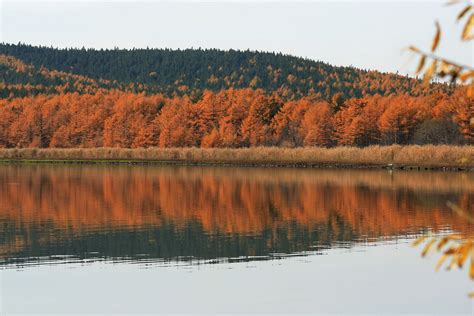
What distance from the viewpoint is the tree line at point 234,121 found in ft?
339

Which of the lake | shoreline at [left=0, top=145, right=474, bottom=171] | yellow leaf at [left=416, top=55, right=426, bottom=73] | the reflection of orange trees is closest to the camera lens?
yellow leaf at [left=416, top=55, right=426, bottom=73]

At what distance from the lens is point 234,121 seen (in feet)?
384

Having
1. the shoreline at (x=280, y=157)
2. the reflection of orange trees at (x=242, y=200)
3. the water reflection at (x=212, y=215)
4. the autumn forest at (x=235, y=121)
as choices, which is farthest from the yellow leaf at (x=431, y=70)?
the autumn forest at (x=235, y=121)

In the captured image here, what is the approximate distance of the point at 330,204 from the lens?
4238cm

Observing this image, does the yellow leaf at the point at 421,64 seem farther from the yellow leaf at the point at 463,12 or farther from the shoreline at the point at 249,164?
the shoreline at the point at 249,164

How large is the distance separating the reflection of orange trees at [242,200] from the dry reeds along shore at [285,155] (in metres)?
9.27

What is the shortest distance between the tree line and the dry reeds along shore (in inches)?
659

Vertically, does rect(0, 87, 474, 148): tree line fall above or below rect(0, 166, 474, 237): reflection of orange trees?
above

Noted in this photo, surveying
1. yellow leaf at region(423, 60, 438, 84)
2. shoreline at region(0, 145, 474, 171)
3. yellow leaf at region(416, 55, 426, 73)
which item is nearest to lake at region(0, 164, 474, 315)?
yellow leaf at region(423, 60, 438, 84)

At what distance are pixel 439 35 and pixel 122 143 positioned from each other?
115 meters

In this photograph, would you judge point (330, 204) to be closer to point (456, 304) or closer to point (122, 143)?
point (456, 304)

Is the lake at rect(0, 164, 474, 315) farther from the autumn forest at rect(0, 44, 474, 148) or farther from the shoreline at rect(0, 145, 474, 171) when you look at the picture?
the autumn forest at rect(0, 44, 474, 148)

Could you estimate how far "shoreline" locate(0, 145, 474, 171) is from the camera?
74.7 m

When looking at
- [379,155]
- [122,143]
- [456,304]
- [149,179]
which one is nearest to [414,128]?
[379,155]
